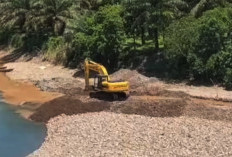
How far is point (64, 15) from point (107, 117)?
2840 cm

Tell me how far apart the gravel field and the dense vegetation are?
10977mm

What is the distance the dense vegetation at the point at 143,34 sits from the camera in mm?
43875

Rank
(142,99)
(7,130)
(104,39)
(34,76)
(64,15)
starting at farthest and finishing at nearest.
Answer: (64,15) < (34,76) < (104,39) < (142,99) < (7,130)

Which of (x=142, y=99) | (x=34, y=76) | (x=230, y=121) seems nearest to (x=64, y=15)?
(x=34, y=76)

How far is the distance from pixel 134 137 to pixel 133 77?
54.8 ft

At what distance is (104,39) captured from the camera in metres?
49.1

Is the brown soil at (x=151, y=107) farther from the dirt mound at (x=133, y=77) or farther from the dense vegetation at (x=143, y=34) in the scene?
the dense vegetation at (x=143, y=34)

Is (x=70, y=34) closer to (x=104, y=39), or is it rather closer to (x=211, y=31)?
(x=104, y=39)

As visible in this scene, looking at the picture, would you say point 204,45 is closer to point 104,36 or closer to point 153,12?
point 153,12

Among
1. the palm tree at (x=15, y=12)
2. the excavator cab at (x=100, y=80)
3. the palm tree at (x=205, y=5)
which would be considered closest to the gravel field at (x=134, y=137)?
the excavator cab at (x=100, y=80)

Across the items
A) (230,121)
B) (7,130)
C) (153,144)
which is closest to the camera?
(153,144)

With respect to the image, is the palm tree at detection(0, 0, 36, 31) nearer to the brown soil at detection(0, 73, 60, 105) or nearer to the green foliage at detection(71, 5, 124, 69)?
the green foliage at detection(71, 5, 124, 69)

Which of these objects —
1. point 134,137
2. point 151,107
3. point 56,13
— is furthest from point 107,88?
point 56,13

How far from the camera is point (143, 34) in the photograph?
5478 centimetres
